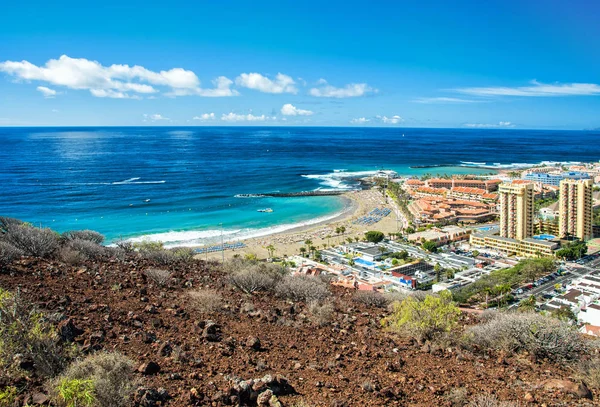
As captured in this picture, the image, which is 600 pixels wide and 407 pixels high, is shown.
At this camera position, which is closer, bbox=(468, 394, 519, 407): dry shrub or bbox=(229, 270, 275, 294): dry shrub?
bbox=(468, 394, 519, 407): dry shrub

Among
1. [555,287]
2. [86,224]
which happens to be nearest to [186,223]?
[86,224]

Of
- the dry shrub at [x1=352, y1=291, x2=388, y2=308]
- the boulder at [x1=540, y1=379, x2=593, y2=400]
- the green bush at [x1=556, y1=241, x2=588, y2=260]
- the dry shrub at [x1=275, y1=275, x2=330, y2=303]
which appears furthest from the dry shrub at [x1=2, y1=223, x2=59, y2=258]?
the green bush at [x1=556, y1=241, x2=588, y2=260]

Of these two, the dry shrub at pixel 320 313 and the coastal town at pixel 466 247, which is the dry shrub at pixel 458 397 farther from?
the coastal town at pixel 466 247

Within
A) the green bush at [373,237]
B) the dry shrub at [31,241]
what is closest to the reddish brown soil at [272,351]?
the dry shrub at [31,241]

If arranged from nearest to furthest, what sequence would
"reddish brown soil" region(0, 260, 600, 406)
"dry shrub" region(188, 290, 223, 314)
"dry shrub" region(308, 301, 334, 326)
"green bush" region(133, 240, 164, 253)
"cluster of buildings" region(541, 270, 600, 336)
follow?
"reddish brown soil" region(0, 260, 600, 406), "dry shrub" region(188, 290, 223, 314), "dry shrub" region(308, 301, 334, 326), "green bush" region(133, 240, 164, 253), "cluster of buildings" region(541, 270, 600, 336)

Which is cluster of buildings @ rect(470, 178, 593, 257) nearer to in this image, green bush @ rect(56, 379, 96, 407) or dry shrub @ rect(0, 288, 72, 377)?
dry shrub @ rect(0, 288, 72, 377)

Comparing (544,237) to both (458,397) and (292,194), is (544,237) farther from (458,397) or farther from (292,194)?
(458,397)

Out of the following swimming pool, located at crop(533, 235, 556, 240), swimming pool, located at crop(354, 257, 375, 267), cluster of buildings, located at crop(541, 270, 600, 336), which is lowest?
swimming pool, located at crop(354, 257, 375, 267)
